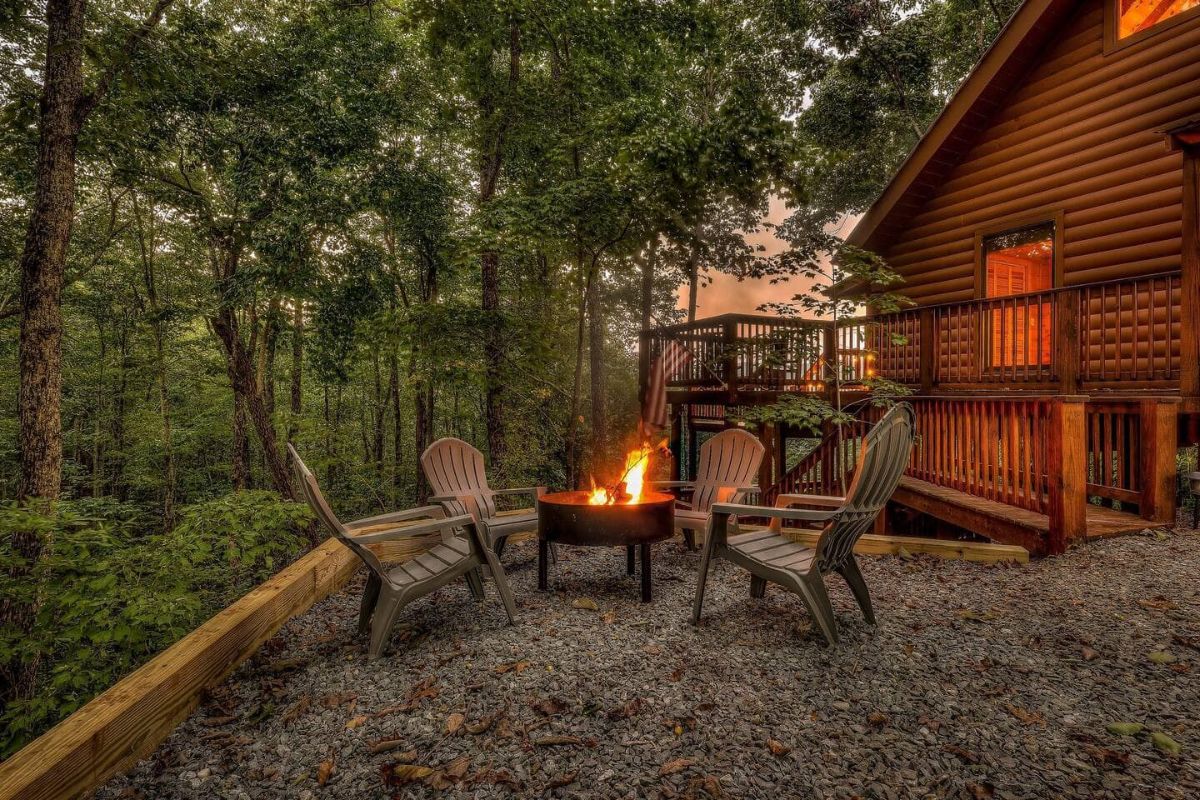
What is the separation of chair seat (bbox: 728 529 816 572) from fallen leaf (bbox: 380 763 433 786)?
6.08 feet

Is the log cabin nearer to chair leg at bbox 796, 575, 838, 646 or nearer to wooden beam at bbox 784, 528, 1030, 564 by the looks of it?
wooden beam at bbox 784, 528, 1030, 564

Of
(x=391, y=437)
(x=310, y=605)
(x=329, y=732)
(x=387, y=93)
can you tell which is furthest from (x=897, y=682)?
(x=391, y=437)

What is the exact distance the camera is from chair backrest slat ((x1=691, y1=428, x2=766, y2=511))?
4.34 meters

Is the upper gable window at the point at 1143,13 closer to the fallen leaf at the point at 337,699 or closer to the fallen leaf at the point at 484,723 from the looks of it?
the fallen leaf at the point at 484,723

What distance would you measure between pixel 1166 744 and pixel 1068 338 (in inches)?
212

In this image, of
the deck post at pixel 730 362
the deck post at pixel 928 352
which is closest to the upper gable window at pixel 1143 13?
the deck post at pixel 928 352

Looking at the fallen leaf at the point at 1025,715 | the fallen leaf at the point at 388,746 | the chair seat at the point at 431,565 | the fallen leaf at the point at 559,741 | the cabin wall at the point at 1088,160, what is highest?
the cabin wall at the point at 1088,160

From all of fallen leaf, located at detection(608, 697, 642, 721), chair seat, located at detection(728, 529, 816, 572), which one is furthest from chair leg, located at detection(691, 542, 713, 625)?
fallen leaf, located at detection(608, 697, 642, 721)

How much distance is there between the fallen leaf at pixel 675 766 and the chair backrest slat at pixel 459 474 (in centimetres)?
253

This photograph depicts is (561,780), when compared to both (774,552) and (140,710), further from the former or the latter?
(774,552)

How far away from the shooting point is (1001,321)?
21.2 feet

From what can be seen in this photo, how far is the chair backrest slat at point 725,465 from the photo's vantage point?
434cm

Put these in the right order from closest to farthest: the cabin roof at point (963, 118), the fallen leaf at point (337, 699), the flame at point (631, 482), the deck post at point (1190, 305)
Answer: the fallen leaf at point (337, 699) → the flame at point (631, 482) → the deck post at point (1190, 305) → the cabin roof at point (963, 118)

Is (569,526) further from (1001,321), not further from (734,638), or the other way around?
(1001,321)
